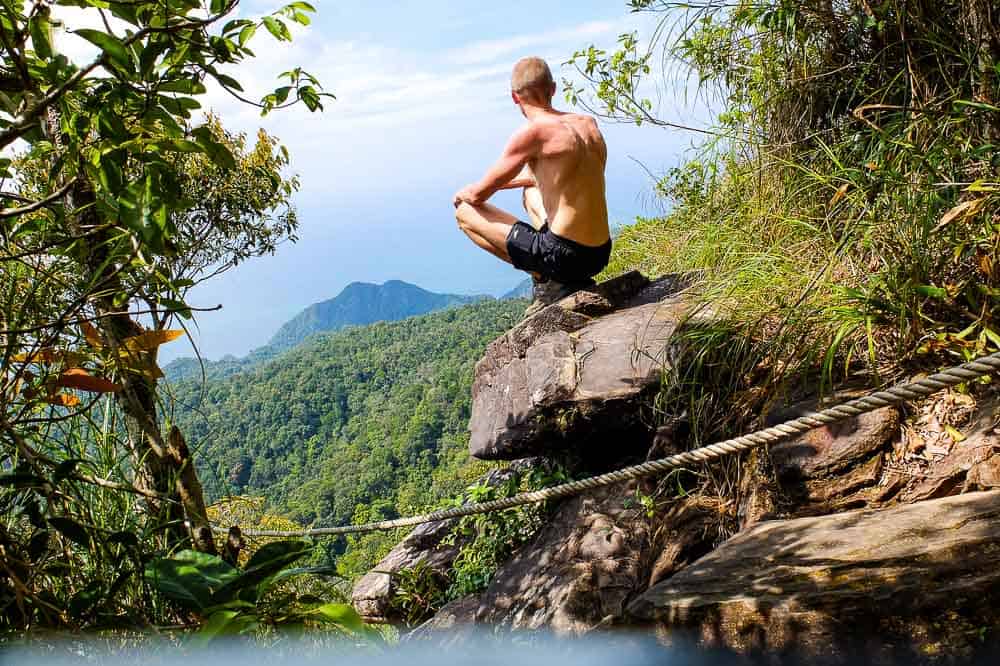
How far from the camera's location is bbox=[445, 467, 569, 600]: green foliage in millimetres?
4062

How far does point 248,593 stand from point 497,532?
2.91 m

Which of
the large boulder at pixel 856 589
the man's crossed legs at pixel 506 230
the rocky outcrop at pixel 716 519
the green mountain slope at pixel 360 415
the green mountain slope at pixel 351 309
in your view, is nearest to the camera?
the large boulder at pixel 856 589

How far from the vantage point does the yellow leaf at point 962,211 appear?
2.67m

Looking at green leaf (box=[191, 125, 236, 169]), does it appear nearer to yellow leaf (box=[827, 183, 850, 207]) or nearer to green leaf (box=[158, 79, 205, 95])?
green leaf (box=[158, 79, 205, 95])

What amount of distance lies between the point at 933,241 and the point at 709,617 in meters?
1.95

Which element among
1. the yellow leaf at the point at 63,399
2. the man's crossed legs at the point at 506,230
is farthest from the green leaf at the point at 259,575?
the man's crossed legs at the point at 506,230

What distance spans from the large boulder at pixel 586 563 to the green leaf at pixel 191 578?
75.7 inches

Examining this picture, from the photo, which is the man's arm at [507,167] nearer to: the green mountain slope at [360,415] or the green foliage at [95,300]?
the green foliage at [95,300]

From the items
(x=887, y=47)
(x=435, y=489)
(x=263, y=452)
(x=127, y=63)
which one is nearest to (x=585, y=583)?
(x=127, y=63)

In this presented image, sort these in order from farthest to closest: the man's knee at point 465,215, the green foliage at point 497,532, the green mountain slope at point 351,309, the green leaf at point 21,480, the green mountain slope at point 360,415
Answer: the green mountain slope at point 351,309
the green mountain slope at point 360,415
the man's knee at point 465,215
the green foliage at point 497,532
the green leaf at point 21,480

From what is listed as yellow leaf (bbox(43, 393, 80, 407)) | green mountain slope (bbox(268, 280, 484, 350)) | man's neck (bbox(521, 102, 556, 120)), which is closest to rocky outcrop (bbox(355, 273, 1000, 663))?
man's neck (bbox(521, 102, 556, 120))

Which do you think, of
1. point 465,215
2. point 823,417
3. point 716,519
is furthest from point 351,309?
point 823,417

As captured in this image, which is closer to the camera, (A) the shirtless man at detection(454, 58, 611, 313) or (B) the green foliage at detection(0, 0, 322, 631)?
(B) the green foliage at detection(0, 0, 322, 631)

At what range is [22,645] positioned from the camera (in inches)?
49.0
